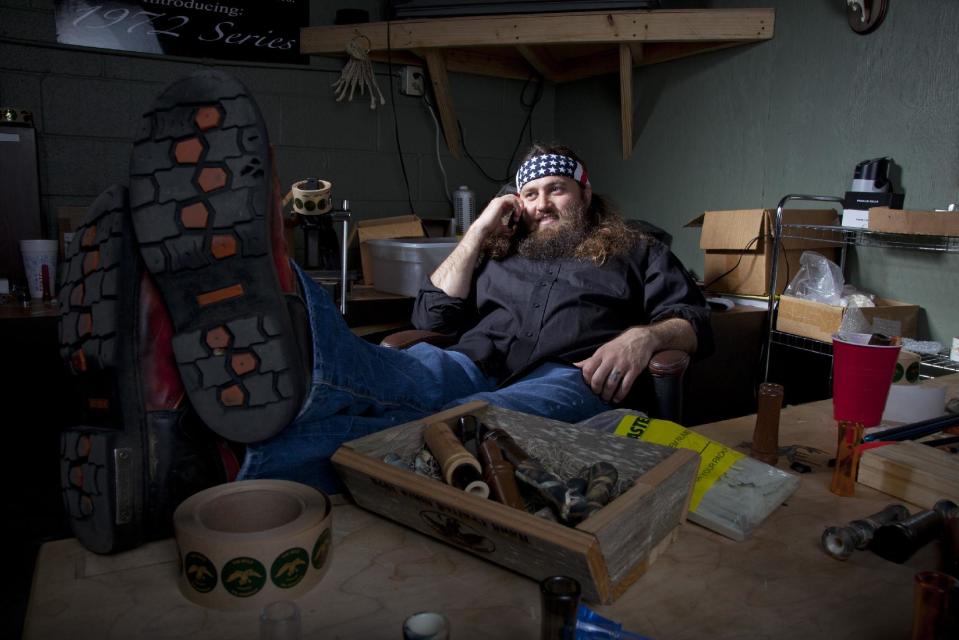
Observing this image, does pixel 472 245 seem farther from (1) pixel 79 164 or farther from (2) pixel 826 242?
(1) pixel 79 164

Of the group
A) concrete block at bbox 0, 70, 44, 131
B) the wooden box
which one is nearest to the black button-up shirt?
the wooden box

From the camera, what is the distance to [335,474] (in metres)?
0.91

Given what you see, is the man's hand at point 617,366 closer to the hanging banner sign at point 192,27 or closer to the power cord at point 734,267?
the power cord at point 734,267

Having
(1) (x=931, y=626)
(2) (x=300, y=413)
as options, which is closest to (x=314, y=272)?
(2) (x=300, y=413)

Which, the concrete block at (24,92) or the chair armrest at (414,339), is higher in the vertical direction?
the concrete block at (24,92)

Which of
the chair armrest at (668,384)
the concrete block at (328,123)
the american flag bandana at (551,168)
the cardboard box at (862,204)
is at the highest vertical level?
the concrete block at (328,123)

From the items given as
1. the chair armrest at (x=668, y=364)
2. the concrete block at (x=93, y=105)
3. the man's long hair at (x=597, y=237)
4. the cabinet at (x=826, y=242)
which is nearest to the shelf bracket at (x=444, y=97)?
the man's long hair at (x=597, y=237)

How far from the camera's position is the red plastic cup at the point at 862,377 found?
100 cm

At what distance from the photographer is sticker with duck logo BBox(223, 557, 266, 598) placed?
2.06 ft

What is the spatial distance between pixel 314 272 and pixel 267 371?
152 cm

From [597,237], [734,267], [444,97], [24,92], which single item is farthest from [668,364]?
[24,92]

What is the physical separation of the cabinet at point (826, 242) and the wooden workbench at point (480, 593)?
1.44 metres

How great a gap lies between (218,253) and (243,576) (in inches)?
16.0

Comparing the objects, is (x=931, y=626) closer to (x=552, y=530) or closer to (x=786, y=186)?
(x=552, y=530)
